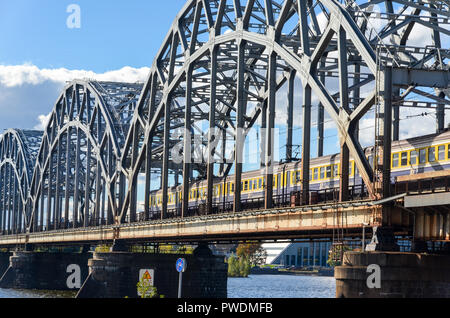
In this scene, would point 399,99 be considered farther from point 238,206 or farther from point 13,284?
point 13,284

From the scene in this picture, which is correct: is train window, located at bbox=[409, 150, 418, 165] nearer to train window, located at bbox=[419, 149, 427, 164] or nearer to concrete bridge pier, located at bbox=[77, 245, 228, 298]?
train window, located at bbox=[419, 149, 427, 164]

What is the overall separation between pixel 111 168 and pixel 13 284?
78.8ft

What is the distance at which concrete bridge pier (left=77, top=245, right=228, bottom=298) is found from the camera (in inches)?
3398

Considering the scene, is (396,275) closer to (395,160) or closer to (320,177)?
(395,160)

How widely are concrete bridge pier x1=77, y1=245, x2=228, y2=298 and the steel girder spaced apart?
249 ft

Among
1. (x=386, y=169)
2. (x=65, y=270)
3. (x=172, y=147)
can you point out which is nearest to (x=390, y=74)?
(x=386, y=169)

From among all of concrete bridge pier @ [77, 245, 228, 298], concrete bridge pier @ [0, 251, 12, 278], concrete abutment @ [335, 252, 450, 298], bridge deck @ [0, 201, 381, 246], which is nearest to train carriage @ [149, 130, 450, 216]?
bridge deck @ [0, 201, 381, 246]

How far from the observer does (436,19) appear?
5744cm

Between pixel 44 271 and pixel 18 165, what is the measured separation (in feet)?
191

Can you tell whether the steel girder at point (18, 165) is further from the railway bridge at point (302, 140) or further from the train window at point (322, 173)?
the train window at point (322, 173)

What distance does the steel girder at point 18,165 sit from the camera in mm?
169175

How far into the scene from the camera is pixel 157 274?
86312 millimetres

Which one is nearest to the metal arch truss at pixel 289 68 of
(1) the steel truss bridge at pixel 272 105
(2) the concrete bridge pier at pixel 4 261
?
(1) the steel truss bridge at pixel 272 105

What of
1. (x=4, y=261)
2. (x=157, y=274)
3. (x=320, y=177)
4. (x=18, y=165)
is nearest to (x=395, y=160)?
(x=320, y=177)
